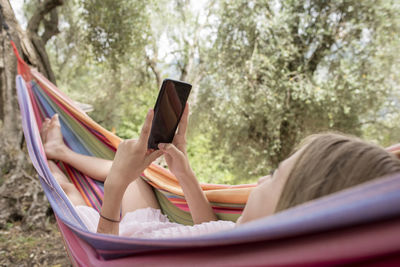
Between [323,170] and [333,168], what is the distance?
19 mm

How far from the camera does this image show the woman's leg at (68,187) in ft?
4.92

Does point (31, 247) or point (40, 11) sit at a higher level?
point (40, 11)

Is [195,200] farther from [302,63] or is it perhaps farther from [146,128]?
[302,63]

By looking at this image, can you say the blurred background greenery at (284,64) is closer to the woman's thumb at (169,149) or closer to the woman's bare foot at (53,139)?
the woman's bare foot at (53,139)

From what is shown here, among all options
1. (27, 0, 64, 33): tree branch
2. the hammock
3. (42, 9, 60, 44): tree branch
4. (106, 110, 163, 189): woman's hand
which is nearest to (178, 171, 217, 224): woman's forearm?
(106, 110, 163, 189): woman's hand

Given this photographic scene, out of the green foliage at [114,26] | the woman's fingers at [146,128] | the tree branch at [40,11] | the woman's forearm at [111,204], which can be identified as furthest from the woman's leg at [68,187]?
the green foliage at [114,26]

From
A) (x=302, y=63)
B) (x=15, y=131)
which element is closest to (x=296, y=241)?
(x=15, y=131)

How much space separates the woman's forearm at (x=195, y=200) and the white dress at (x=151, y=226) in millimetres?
81

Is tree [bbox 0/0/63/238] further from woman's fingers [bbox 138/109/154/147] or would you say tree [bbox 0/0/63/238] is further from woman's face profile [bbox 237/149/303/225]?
woman's face profile [bbox 237/149/303/225]

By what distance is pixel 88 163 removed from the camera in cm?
168

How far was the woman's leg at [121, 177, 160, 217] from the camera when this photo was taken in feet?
4.83

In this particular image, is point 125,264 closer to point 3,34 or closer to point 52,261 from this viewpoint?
point 52,261

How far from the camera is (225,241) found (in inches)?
20.2

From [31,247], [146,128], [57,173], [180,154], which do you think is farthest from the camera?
[31,247]
